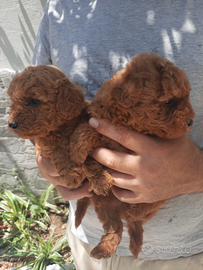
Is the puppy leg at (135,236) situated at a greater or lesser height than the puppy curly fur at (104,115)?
lesser

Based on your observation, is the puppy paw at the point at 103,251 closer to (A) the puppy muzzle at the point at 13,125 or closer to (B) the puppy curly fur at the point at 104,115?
(B) the puppy curly fur at the point at 104,115

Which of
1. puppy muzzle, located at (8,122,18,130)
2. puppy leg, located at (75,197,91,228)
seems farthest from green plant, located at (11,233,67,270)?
puppy muzzle, located at (8,122,18,130)

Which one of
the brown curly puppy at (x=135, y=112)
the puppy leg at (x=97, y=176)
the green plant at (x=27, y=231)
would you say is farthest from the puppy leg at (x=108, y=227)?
the green plant at (x=27, y=231)

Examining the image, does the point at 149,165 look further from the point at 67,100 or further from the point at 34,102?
the point at 34,102

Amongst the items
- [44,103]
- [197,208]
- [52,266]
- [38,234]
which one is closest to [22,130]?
[44,103]

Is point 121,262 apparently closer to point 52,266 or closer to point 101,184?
point 101,184

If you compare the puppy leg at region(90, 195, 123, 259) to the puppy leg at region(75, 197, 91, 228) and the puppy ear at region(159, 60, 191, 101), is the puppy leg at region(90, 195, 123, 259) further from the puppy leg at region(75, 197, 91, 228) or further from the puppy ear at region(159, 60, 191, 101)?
the puppy ear at region(159, 60, 191, 101)
